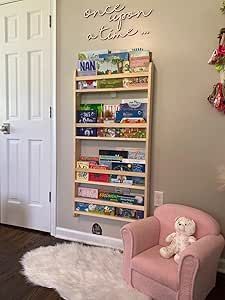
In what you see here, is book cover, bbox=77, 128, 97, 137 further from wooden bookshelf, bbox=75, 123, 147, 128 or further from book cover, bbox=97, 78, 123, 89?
book cover, bbox=97, 78, 123, 89

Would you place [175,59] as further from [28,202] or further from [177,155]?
[28,202]

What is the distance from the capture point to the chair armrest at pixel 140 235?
1841 millimetres

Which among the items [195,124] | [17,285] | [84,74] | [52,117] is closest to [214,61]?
[195,124]

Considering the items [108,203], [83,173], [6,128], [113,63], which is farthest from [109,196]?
[6,128]

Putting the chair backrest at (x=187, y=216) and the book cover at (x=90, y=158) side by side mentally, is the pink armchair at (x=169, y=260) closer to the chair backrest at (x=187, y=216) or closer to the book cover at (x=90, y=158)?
the chair backrest at (x=187, y=216)

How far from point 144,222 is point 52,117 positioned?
1.43 m

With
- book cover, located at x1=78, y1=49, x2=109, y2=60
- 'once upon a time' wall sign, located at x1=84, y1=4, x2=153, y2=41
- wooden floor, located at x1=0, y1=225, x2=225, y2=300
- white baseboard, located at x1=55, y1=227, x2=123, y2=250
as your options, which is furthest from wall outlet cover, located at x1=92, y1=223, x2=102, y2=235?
'once upon a time' wall sign, located at x1=84, y1=4, x2=153, y2=41

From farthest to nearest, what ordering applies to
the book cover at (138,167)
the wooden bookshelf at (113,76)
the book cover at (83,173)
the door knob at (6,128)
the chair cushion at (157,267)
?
the door knob at (6,128) < the book cover at (83,173) < the book cover at (138,167) < the wooden bookshelf at (113,76) < the chair cushion at (157,267)

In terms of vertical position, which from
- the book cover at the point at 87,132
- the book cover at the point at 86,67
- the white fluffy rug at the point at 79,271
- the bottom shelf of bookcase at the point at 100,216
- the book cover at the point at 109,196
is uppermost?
the book cover at the point at 86,67

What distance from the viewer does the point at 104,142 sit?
2.55 metres

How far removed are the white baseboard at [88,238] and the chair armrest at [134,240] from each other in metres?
0.61

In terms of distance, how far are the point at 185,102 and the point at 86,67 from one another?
3.09ft

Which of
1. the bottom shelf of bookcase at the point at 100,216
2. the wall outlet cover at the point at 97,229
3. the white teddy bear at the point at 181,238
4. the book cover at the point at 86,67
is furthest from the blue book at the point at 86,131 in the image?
the white teddy bear at the point at 181,238

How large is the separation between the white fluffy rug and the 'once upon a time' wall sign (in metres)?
1.93
